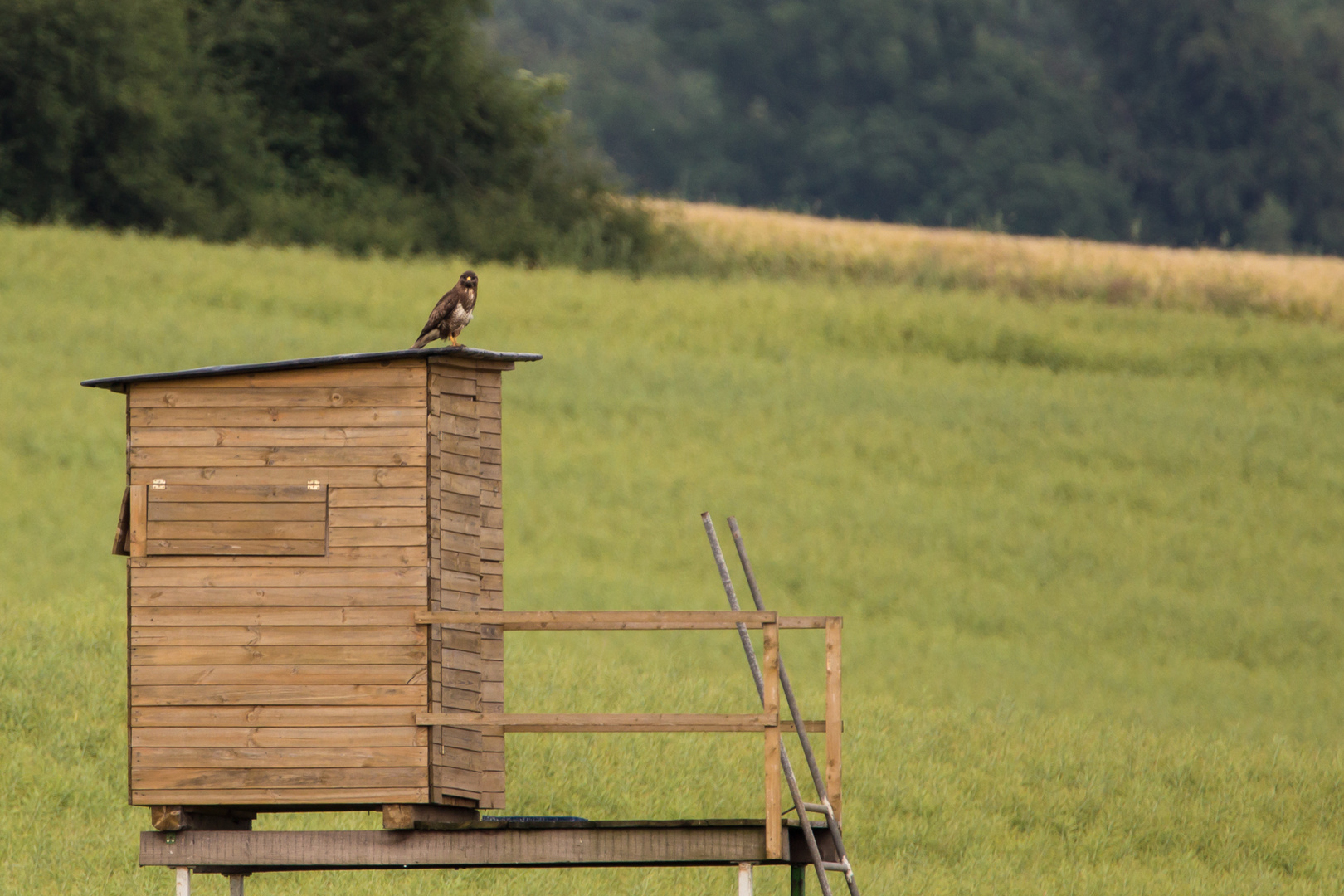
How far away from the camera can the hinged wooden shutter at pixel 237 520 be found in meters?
11.2

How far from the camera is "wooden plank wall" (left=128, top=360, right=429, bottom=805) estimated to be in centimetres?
1105

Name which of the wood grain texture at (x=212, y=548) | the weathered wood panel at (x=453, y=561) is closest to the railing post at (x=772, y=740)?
the weathered wood panel at (x=453, y=561)

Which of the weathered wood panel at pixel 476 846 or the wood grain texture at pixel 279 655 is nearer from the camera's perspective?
the wood grain texture at pixel 279 655

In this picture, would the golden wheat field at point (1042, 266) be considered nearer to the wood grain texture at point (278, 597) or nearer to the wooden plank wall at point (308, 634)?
the wooden plank wall at point (308, 634)

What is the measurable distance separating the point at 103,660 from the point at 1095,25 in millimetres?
85826

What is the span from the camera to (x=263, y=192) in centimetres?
5134

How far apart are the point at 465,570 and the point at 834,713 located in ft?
8.33

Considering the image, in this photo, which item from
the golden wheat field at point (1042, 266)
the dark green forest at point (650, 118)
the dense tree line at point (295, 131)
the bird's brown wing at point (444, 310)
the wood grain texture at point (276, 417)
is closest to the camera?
the wood grain texture at point (276, 417)

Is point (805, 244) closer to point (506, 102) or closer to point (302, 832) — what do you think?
point (506, 102)

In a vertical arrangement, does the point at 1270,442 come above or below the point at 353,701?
above

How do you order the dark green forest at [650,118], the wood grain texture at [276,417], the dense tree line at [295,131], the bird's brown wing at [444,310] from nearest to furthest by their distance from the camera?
1. the wood grain texture at [276,417]
2. the bird's brown wing at [444,310]
3. the dense tree line at [295,131]
4. the dark green forest at [650,118]

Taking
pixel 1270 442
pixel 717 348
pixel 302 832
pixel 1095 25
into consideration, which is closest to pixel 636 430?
pixel 717 348

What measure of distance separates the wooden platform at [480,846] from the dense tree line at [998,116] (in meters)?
70.8

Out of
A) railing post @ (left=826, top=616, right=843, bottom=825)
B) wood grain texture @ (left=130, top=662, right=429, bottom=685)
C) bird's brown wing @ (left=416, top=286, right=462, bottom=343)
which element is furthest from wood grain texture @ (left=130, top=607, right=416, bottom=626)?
railing post @ (left=826, top=616, right=843, bottom=825)
